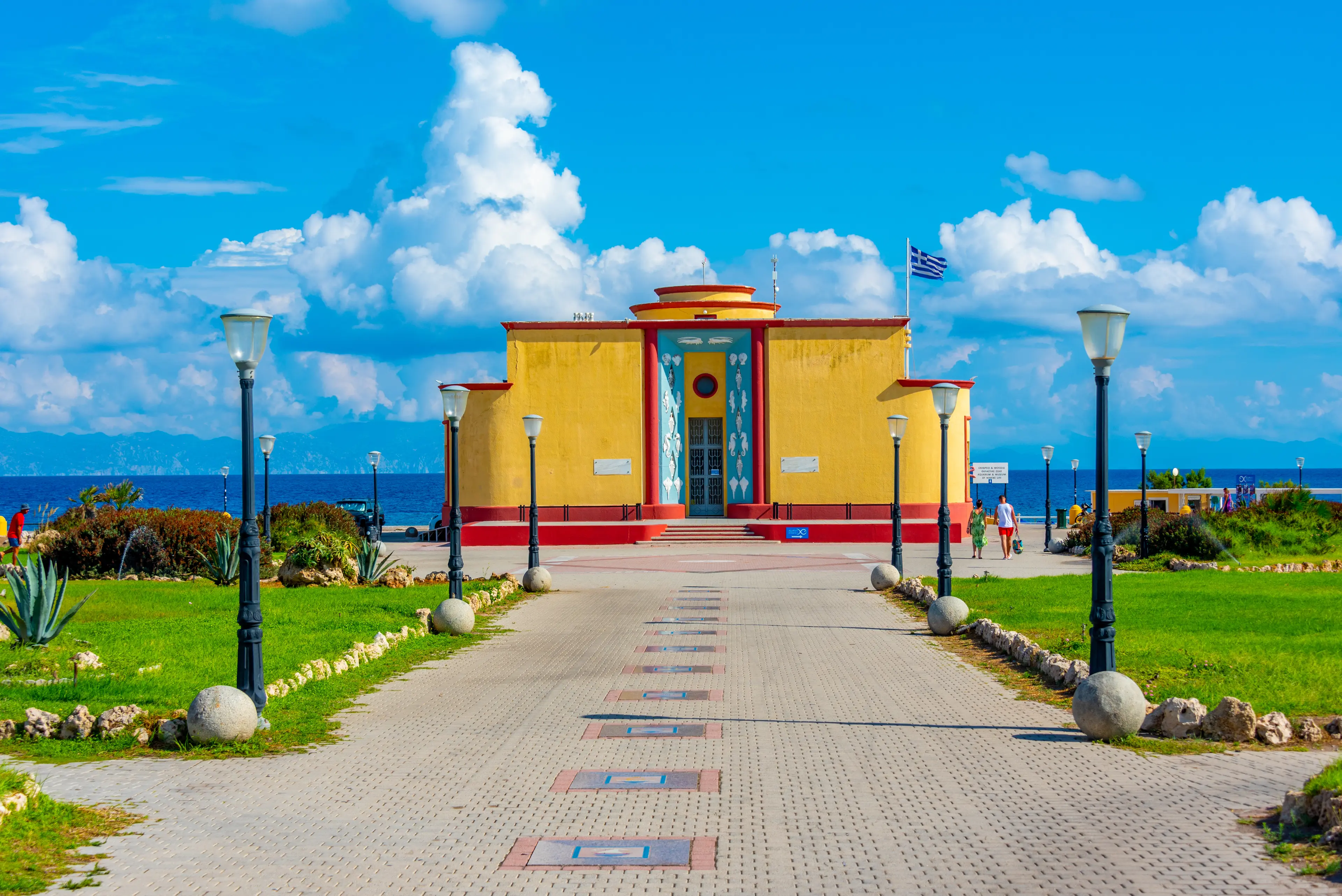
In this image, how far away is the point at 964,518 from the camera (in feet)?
134

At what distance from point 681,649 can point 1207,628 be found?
20.8ft

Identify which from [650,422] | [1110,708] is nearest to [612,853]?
[1110,708]

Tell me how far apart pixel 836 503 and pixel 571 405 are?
9.36 metres

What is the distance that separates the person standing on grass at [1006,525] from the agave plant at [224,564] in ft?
58.1

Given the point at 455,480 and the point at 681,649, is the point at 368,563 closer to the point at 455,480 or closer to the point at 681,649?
the point at 455,480

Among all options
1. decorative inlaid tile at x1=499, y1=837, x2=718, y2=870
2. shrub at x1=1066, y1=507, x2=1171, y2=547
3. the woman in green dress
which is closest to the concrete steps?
the woman in green dress

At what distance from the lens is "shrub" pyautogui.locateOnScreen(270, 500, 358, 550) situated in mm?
30516

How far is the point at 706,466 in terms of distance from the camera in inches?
1642

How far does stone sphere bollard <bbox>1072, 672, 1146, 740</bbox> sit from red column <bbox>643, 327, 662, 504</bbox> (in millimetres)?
30365

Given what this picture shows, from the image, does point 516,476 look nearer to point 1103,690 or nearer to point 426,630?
point 426,630

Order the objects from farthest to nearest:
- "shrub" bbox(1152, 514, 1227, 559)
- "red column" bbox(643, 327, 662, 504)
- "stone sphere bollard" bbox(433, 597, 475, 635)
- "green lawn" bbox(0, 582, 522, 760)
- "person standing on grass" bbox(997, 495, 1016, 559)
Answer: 1. "red column" bbox(643, 327, 662, 504)
2. "person standing on grass" bbox(997, 495, 1016, 559)
3. "shrub" bbox(1152, 514, 1227, 559)
4. "stone sphere bollard" bbox(433, 597, 475, 635)
5. "green lawn" bbox(0, 582, 522, 760)

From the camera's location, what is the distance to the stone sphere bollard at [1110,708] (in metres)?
9.23

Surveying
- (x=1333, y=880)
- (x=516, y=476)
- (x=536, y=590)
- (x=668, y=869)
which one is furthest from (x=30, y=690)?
(x=516, y=476)

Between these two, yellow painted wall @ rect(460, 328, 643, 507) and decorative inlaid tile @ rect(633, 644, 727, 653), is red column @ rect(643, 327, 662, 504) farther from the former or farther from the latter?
decorative inlaid tile @ rect(633, 644, 727, 653)
